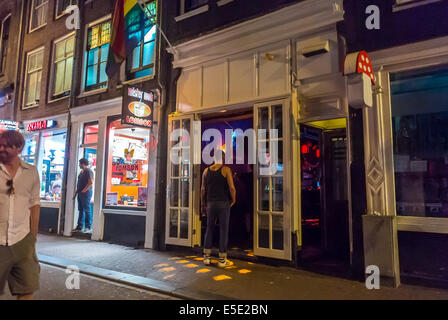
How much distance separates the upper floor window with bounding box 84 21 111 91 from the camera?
10249 millimetres

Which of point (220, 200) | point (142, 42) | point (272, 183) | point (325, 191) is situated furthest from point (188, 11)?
point (325, 191)

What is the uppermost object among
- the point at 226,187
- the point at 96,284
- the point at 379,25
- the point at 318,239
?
the point at 379,25

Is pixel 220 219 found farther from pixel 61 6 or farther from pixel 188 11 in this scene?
pixel 61 6

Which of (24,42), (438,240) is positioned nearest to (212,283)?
(438,240)

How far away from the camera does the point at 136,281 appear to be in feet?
16.7

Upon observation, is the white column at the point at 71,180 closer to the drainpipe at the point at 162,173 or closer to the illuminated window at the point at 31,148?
the illuminated window at the point at 31,148

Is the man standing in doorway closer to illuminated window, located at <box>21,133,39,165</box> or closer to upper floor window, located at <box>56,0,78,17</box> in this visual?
illuminated window, located at <box>21,133,39,165</box>

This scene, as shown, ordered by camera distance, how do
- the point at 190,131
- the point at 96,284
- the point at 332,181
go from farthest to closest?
the point at 190,131
the point at 332,181
the point at 96,284

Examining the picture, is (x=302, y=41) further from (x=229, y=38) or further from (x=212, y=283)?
(x=212, y=283)

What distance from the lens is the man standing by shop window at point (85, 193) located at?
379 inches

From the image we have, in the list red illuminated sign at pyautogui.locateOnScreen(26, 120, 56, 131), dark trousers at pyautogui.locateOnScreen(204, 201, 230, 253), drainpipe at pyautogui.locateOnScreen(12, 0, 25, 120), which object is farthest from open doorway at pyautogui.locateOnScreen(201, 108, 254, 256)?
drainpipe at pyautogui.locateOnScreen(12, 0, 25, 120)

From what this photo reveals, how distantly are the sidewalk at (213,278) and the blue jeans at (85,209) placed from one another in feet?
7.63

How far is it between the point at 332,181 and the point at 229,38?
3886 millimetres

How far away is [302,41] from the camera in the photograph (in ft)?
20.3
